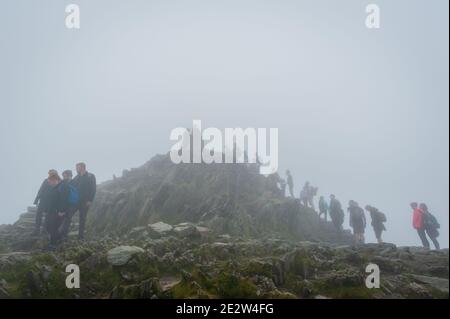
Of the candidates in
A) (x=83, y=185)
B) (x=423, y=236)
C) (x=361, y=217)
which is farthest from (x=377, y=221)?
(x=83, y=185)

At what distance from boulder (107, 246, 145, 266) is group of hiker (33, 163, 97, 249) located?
16.9 ft

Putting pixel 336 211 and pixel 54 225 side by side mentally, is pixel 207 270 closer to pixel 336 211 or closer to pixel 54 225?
pixel 54 225

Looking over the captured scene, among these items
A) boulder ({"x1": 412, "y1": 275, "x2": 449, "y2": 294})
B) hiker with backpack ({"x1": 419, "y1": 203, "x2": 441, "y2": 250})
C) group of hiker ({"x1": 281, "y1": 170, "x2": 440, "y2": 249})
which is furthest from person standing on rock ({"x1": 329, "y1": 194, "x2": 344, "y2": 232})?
boulder ({"x1": 412, "y1": 275, "x2": 449, "y2": 294})

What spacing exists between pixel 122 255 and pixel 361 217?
20.6m

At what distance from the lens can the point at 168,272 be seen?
11.1 meters

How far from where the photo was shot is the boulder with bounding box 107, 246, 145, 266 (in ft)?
35.6

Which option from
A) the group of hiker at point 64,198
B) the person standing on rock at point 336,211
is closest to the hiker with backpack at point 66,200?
the group of hiker at point 64,198

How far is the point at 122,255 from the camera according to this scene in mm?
11297

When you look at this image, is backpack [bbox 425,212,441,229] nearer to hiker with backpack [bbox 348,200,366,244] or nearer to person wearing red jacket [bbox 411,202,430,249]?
person wearing red jacket [bbox 411,202,430,249]

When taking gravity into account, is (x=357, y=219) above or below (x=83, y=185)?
below
